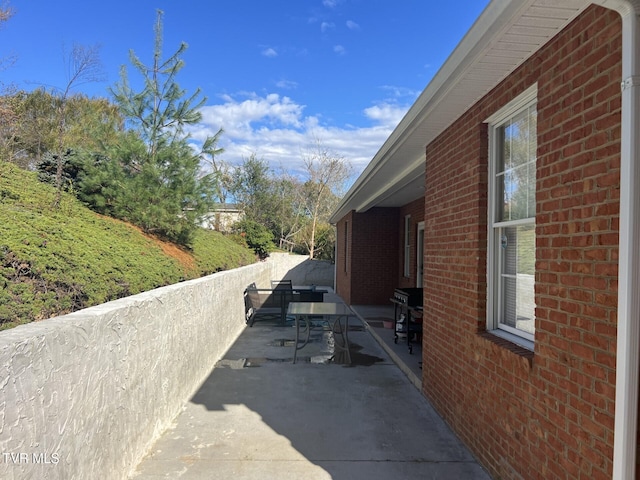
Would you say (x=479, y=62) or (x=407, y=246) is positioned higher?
(x=479, y=62)

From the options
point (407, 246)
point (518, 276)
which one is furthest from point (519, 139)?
point (407, 246)

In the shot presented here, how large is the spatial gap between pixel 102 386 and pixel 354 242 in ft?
34.7

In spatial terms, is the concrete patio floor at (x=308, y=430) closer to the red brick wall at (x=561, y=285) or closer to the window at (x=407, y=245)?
the red brick wall at (x=561, y=285)

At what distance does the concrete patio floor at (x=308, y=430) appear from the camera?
3.34 meters

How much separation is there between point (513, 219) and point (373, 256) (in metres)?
9.55

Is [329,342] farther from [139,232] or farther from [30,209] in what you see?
[30,209]

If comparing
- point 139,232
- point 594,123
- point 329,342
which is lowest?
point 329,342

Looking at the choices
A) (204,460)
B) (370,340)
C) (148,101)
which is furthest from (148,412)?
(148,101)

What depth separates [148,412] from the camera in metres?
3.50

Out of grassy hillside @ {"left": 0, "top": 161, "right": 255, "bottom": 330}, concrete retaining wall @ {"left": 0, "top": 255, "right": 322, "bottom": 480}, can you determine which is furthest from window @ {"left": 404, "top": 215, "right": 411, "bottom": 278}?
concrete retaining wall @ {"left": 0, "top": 255, "right": 322, "bottom": 480}

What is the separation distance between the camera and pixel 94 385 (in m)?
2.54

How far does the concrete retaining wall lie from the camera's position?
6.04 feet

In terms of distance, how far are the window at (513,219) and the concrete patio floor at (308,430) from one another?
4.01ft

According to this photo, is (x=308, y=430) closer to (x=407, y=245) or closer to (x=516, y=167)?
Result: (x=516, y=167)
